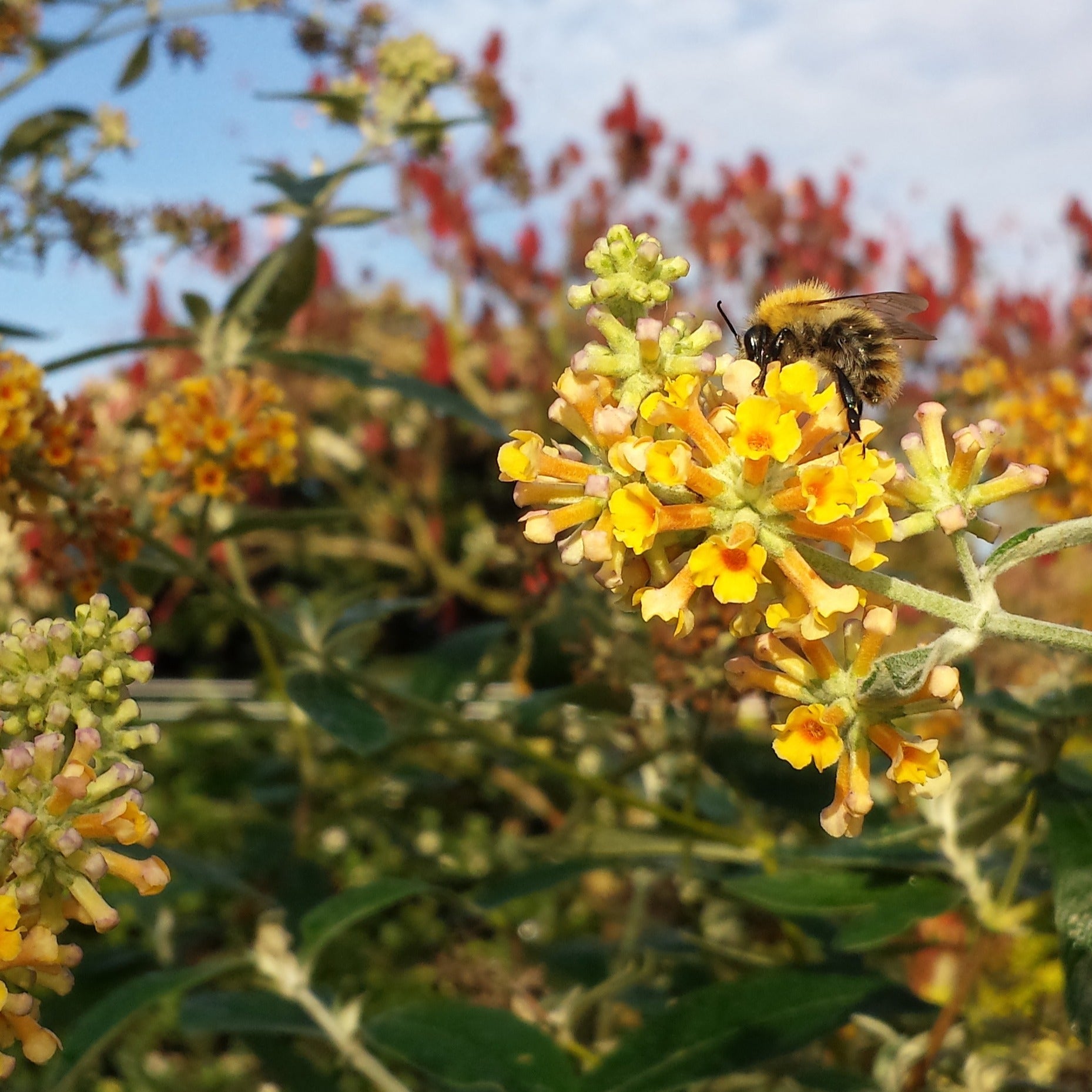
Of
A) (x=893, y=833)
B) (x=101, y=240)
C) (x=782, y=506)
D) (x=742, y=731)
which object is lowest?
(x=742, y=731)

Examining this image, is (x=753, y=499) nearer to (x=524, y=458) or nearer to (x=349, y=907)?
(x=524, y=458)

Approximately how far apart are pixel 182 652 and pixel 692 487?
581 cm

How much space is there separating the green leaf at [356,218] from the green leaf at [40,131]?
52 cm

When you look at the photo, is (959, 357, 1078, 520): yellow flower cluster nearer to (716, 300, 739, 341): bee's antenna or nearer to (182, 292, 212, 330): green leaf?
(716, 300, 739, 341): bee's antenna

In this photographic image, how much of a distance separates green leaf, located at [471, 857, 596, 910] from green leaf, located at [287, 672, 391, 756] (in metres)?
0.30

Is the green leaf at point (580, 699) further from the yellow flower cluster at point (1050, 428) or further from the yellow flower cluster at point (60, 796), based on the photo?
the yellow flower cluster at point (60, 796)

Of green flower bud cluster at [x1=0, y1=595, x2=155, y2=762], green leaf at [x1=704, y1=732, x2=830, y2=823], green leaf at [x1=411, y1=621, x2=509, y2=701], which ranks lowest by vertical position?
green leaf at [x1=704, y1=732, x2=830, y2=823]

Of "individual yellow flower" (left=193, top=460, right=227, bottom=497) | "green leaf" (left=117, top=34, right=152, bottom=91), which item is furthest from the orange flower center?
"green leaf" (left=117, top=34, right=152, bottom=91)

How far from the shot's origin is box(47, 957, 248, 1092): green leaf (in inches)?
54.8

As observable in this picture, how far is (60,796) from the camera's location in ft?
2.74

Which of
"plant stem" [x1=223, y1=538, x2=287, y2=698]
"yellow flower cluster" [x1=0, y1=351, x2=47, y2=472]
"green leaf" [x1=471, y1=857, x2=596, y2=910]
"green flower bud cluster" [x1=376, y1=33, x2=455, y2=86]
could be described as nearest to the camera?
"yellow flower cluster" [x1=0, y1=351, x2=47, y2=472]

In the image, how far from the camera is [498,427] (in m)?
1.87

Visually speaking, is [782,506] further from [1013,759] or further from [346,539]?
[346,539]

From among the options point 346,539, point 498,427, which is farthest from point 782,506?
point 346,539
